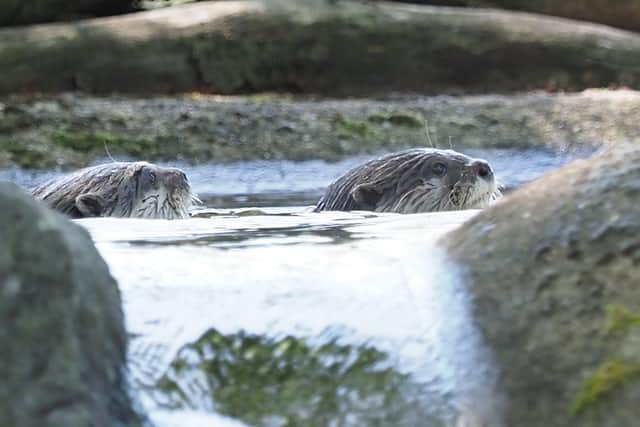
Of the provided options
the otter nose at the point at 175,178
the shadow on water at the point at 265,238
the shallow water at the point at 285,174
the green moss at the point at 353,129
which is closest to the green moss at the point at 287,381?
the shadow on water at the point at 265,238

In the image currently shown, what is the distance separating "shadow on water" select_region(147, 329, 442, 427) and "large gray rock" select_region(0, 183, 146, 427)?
14 cm

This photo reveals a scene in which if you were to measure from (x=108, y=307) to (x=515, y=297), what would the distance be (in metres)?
0.83

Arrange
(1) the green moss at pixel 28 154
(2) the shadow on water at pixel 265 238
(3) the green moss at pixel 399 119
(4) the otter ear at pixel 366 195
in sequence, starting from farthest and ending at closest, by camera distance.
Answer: (3) the green moss at pixel 399 119
(1) the green moss at pixel 28 154
(4) the otter ear at pixel 366 195
(2) the shadow on water at pixel 265 238

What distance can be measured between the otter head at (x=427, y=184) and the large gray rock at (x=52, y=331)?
125 inches

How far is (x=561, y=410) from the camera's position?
2.50 meters

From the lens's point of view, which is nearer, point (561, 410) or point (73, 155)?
point (561, 410)

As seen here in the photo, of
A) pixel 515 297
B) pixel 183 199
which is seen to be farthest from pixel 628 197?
pixel 183 199

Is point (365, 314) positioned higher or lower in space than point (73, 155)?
higher

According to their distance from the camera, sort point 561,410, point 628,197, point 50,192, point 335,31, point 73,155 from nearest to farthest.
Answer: point 561,410 < point 628,197 < point 50,192 < point 73,155 < point 335,31

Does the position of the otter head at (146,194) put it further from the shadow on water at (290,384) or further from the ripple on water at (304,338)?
the shadow on water at (290,384)

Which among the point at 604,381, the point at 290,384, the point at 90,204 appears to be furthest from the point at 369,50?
the point at 604,381

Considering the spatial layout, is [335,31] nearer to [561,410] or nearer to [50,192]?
[50,192]

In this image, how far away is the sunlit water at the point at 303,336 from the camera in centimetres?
264

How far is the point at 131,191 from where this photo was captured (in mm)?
5828
